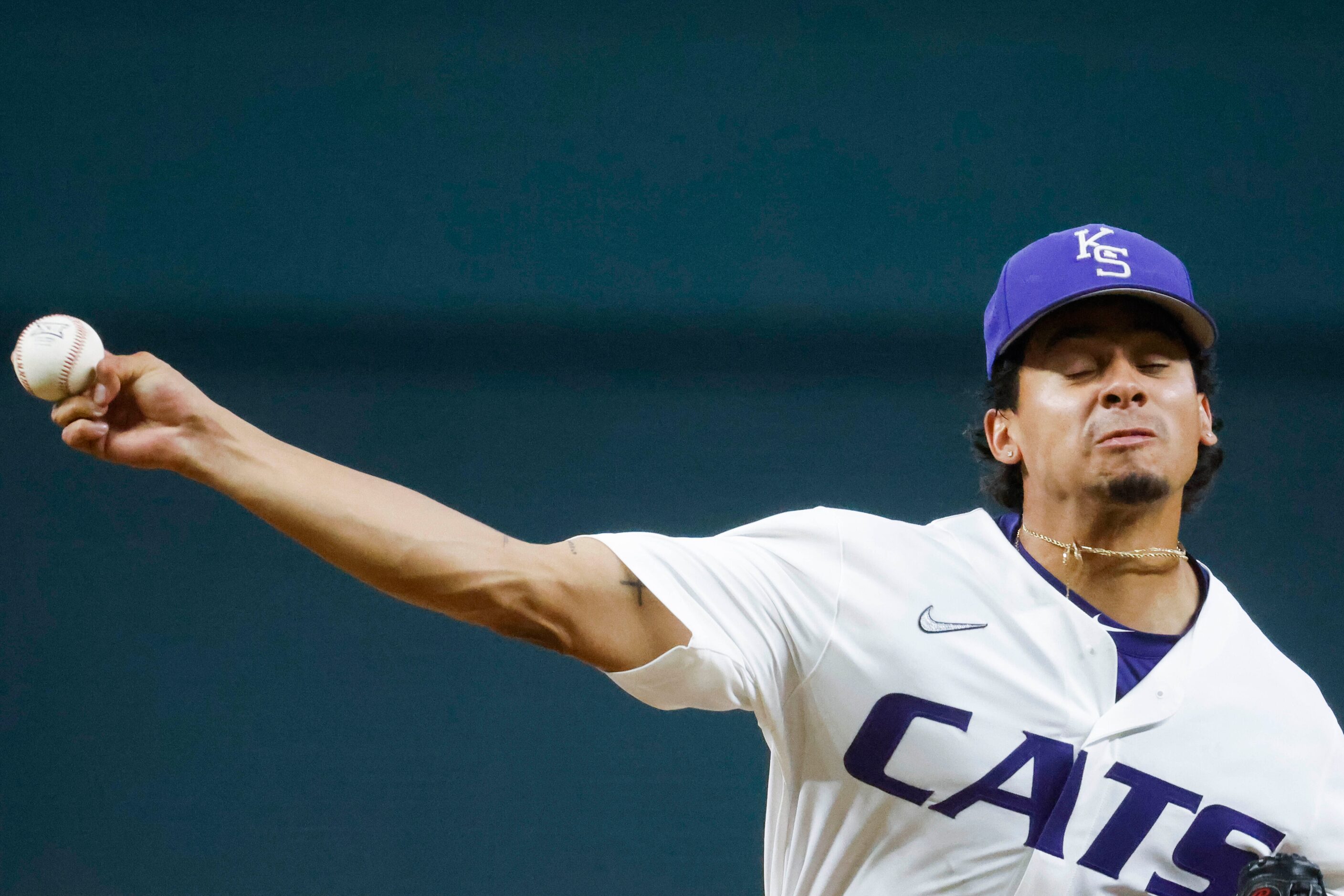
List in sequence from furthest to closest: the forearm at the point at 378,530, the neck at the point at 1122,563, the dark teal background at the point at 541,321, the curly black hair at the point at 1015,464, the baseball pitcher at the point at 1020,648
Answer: the dark teal background at the point at 541,321, the curly black hair at the point at 1015,464, the neck at the point at 1122,563, the baseball pitcher at the point at 1020,648, the forearm at the point at 378,530

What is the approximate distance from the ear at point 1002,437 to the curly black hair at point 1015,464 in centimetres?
1

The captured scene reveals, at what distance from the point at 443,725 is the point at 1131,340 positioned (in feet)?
6.08

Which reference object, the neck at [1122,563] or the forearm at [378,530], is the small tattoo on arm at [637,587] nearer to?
the forearm at [378,530]

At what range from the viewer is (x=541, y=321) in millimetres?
2818

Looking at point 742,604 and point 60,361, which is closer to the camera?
point 60,361

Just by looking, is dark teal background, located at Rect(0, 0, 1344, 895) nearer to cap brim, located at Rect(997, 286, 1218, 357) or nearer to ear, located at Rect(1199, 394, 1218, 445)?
ear, located at Rect(1199, 394, 1218, 445)

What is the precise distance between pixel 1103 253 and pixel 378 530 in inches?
37.3

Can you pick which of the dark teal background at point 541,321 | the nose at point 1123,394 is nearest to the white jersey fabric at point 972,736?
the nose at point 1123,394

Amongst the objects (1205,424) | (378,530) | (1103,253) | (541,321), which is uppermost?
(541,321)

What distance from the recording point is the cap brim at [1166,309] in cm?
138

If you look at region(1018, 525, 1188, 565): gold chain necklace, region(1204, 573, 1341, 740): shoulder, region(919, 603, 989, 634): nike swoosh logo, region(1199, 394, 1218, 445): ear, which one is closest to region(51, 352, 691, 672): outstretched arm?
region(919, 603, 989, 634): nike swoosh logo

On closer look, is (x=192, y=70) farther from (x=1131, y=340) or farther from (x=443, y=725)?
(x=1131, y=340)

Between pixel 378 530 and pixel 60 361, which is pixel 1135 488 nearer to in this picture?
pixel 378 530

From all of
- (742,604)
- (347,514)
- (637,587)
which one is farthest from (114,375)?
(742,604)
